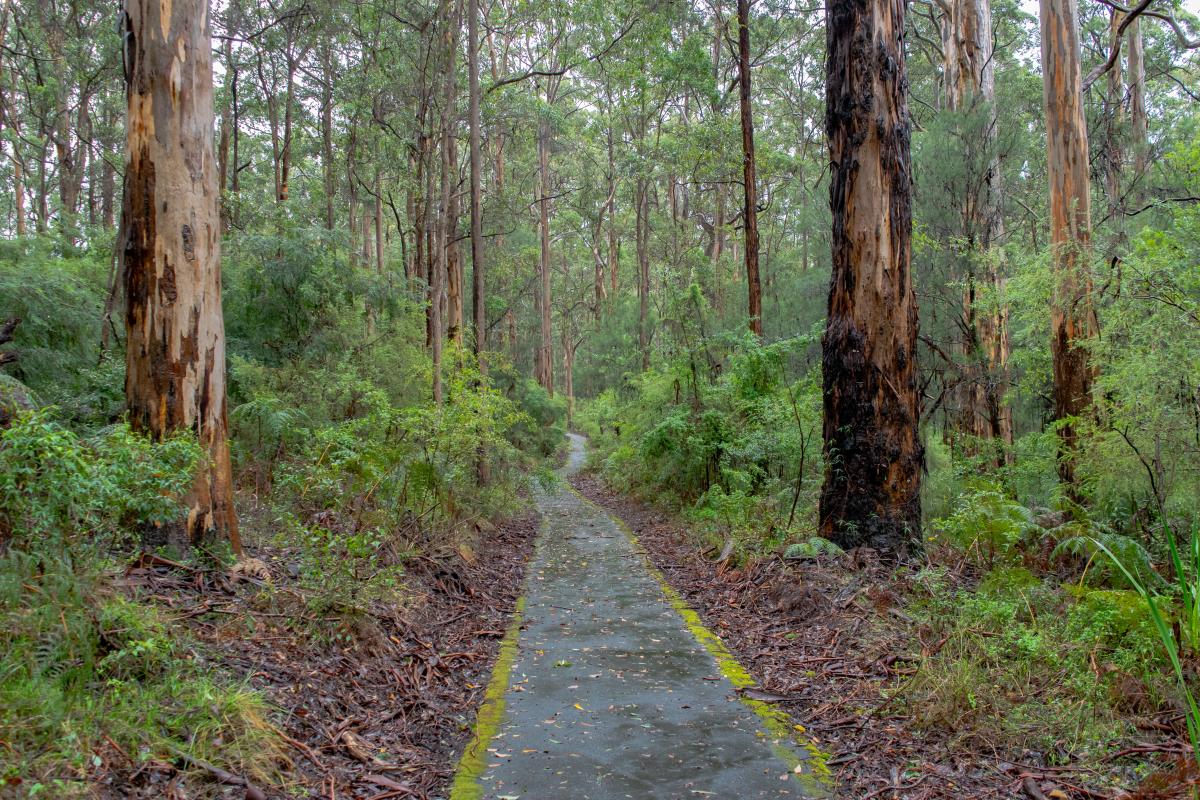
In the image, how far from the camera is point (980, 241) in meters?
13.7

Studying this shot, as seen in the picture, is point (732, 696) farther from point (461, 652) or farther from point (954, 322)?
point (954, 322)

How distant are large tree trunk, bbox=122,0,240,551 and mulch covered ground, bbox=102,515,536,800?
776 millimetres

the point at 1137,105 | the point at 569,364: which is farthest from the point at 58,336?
the point at 569,364

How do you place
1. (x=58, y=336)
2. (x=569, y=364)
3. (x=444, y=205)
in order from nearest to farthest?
(x=58, y=336), (x=444, y=205), (x=569, y=364)

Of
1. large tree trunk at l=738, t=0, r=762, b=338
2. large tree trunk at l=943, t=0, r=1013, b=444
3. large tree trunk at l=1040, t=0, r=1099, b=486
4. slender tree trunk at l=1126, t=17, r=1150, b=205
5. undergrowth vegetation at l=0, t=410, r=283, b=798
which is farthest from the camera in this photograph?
slender tree trunk at l=1126, t=17, r=1150, b=205

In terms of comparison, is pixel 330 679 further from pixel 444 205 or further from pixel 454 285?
pixel 454 285

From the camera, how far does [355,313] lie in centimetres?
1446

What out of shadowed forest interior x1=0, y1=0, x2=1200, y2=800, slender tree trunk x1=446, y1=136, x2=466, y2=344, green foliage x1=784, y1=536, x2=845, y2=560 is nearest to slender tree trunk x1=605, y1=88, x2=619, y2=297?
slender tree trunk x1=446, y1=136, x2=466, y2=344

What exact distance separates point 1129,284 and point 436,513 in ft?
26.1

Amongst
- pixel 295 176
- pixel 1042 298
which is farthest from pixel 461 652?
pixel 295 176

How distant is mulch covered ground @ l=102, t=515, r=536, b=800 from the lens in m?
3.43

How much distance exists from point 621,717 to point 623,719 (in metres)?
0.03

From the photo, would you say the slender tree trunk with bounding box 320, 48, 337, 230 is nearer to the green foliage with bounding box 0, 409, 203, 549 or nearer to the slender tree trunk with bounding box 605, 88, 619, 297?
the slender tree trunk with bounding box 605, 88, 619, 297

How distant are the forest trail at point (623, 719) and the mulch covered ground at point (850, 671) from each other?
9.4 inches
